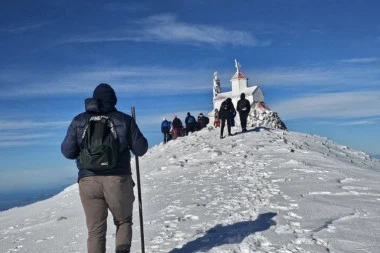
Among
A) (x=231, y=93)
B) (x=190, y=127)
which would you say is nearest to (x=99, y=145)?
(x=190, y=127)

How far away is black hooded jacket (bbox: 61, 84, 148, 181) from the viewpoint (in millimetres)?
5809

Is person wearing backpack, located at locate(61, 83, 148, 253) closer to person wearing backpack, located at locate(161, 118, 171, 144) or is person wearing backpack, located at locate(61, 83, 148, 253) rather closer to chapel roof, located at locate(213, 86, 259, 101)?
person wearing backpack, located at locate(161, 118, 171, 144)

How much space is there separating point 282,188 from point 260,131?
652 inches

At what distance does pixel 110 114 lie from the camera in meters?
5.89

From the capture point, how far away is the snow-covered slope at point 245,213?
7367 millimetres

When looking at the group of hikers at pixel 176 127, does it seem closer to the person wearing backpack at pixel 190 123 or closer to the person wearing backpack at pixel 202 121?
the person wearing backpack at pixel 190 123

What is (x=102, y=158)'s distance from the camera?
18.6 feet

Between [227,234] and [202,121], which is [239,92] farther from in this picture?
[227,234]

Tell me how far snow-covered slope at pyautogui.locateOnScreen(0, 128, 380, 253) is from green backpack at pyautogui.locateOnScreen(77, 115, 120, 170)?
2255 millimetres

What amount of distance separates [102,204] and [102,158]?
2.19ft

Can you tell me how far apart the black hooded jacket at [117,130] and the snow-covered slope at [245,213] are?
2.10 meters

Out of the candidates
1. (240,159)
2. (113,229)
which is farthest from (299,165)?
(113,229)

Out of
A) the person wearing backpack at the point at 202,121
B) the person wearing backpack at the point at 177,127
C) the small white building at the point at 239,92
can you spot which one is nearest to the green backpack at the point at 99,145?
the person wearing backpack at the point at 177,127

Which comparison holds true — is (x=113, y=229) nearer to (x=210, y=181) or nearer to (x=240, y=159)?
(x=210, y=181)
